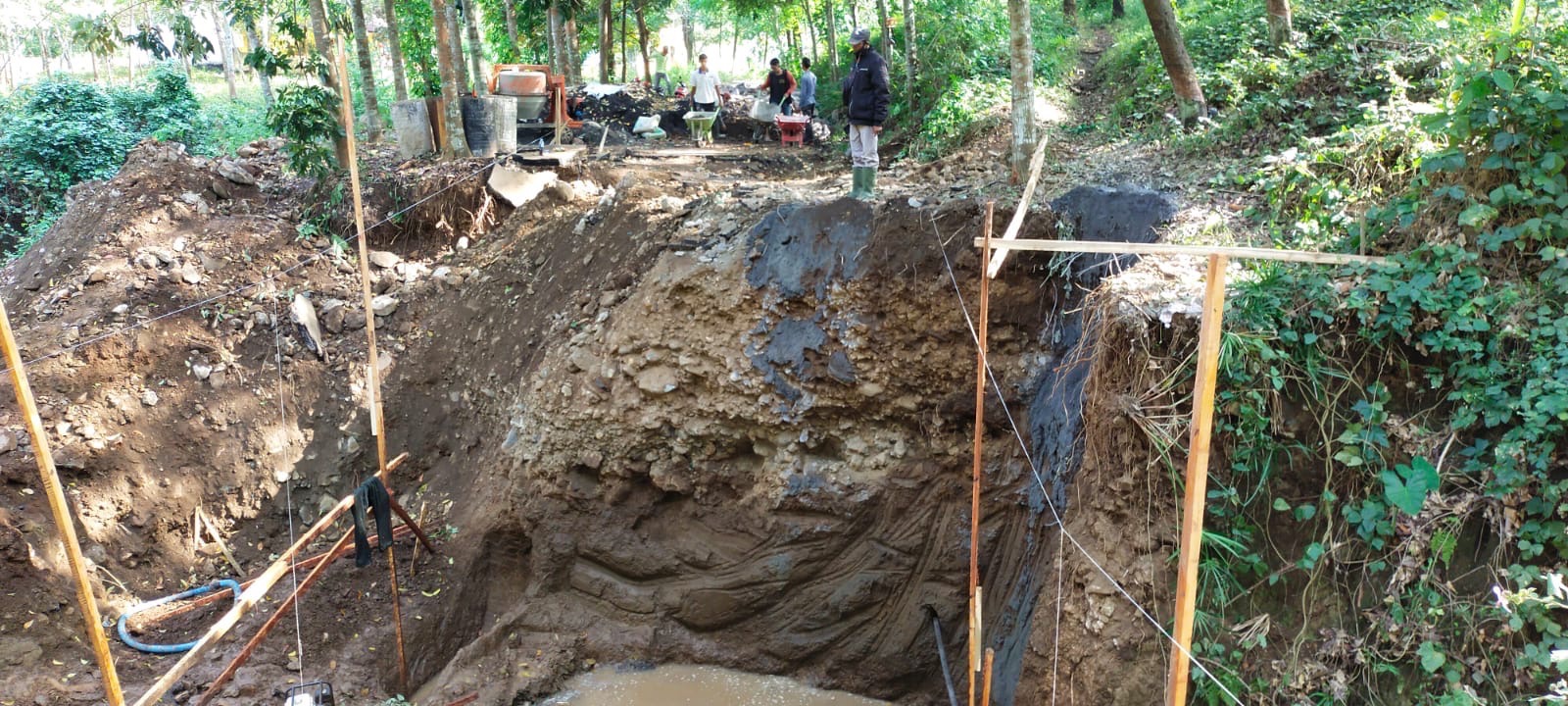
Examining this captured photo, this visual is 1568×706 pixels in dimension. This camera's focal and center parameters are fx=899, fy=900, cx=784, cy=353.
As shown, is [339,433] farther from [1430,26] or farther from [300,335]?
[1430,26]

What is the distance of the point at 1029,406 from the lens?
5285mm

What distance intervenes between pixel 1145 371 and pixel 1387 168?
183cm

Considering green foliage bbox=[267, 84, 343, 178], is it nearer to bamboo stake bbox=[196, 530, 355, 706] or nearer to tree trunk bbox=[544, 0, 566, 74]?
bamboo stake bbox=[196, 530, 355, 706]

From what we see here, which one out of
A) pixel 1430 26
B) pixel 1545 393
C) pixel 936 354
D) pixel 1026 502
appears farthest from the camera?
pixel 1430 26

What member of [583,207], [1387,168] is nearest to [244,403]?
[583,207]

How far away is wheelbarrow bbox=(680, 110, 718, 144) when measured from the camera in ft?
39.0

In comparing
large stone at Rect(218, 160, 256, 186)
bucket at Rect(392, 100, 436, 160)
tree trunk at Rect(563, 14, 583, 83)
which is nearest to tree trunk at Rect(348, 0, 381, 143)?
bucket at Rect(392, 100, 436, 160)

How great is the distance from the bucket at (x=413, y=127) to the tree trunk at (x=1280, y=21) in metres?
7.78

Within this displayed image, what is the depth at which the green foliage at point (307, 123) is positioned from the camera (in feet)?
25.5

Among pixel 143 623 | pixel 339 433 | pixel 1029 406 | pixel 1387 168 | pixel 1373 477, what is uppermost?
pixel 1387 168

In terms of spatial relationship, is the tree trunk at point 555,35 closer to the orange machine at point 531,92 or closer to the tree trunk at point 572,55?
the tree trunk at point 572,55

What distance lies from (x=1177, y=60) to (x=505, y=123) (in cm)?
616

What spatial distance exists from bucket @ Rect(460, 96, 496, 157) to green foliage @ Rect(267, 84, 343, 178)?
1122 millimetres

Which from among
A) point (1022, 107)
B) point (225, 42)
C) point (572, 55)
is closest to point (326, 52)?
point (1022, 107)
